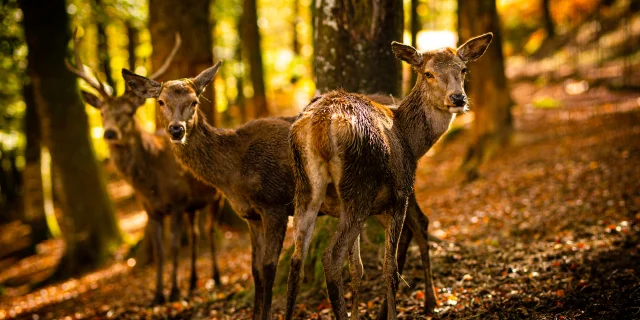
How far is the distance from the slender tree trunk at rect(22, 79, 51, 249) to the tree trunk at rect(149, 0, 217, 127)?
803 cm

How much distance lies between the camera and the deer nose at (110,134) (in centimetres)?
826

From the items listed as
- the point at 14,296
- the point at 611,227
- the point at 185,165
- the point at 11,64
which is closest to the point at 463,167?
the point at 611,227

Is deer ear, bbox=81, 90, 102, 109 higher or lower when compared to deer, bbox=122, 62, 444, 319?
higher

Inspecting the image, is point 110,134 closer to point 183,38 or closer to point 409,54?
point 183,38

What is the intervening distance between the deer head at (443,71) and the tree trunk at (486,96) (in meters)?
8.82

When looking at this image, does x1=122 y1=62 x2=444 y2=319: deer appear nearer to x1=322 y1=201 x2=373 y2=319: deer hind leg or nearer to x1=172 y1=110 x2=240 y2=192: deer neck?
x1=172 y1=110 x2=240 y2=192: deer neck

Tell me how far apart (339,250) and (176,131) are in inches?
91.2

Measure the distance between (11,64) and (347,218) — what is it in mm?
14720

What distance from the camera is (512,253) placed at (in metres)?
7.04

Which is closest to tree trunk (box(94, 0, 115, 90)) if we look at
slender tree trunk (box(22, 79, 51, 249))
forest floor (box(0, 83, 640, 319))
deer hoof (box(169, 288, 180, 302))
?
slender tree trunk (box(22, 79, 51, 249))

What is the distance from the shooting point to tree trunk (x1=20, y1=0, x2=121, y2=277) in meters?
12.6

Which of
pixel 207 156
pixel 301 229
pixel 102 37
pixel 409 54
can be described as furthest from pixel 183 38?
pixel 102 37

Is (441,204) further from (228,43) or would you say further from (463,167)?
(228,43)

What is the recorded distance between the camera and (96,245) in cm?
1303
